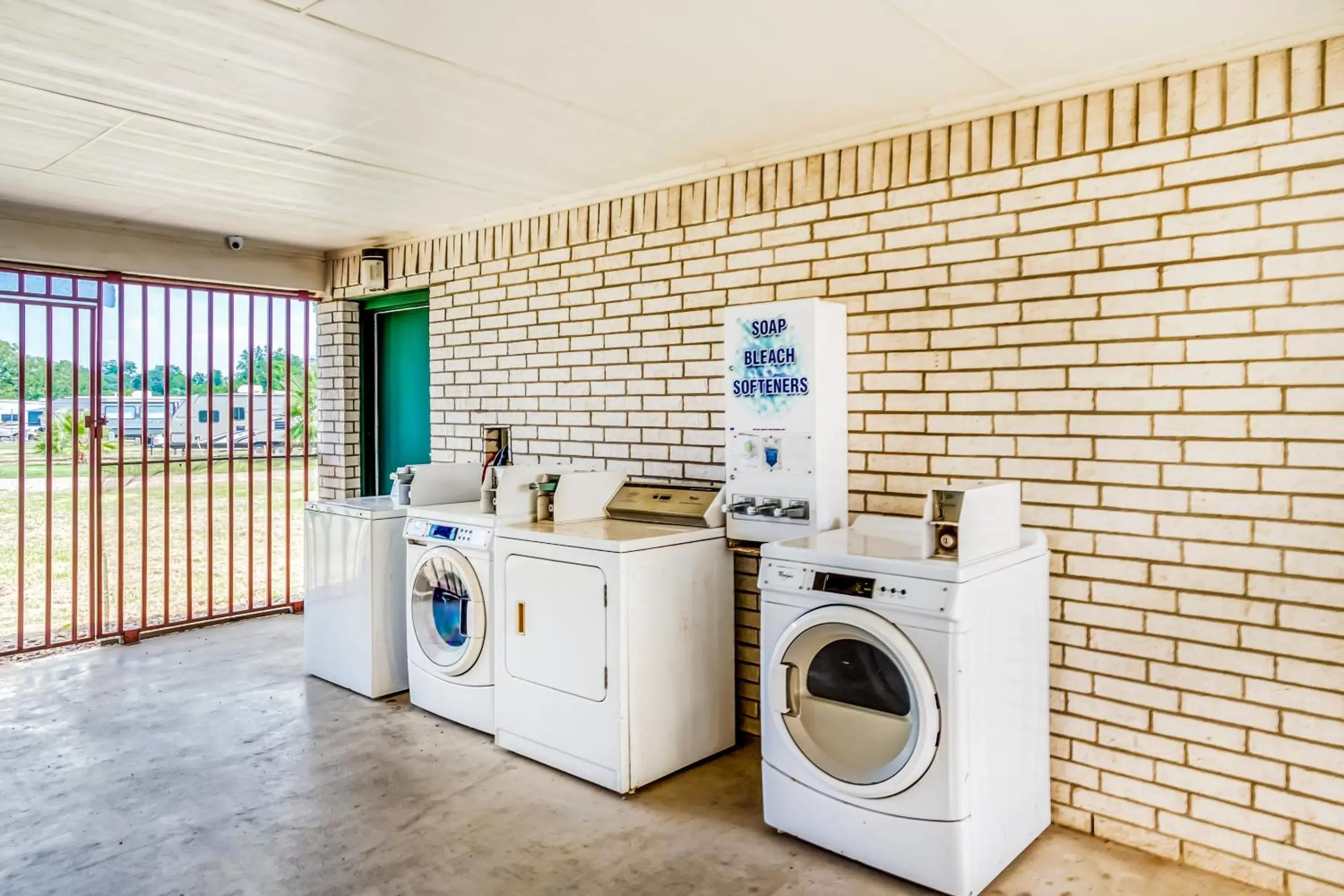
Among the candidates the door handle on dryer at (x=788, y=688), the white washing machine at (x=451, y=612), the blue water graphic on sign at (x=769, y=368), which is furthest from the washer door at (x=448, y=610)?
the door handle on dryer at (x=788, y=688)

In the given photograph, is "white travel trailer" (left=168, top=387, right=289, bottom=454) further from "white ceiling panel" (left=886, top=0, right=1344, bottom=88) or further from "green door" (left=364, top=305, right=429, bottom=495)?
"white ceiling panel" (left=886, top=0, right=1344, bottom=88)

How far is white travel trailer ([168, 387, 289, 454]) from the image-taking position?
6.01 metres

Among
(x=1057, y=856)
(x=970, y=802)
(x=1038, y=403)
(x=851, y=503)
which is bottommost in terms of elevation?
(x=1057, y=856)

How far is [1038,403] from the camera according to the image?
318 cm

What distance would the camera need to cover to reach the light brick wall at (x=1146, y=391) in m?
2.66

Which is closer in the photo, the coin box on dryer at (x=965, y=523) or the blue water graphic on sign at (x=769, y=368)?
the coin box on dryer at (x=965, y=523)

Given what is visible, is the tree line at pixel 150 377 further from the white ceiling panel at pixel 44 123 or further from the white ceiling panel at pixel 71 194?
the white ceiling panel at pixel 44 123

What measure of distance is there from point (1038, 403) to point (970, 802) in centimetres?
141

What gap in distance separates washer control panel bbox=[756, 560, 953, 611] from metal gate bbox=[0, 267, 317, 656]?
4.26 m

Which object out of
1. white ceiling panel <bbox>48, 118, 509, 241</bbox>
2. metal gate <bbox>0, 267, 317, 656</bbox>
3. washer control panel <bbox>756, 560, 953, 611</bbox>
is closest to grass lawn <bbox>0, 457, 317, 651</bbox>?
metal gate <bbox>0, 267, 317, 656</bbox>

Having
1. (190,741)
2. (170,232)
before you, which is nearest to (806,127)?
(190,741)

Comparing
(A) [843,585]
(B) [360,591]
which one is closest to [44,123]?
(B) [360,591]

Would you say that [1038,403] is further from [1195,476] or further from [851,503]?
[851,503]

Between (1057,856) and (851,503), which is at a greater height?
(851,503)
